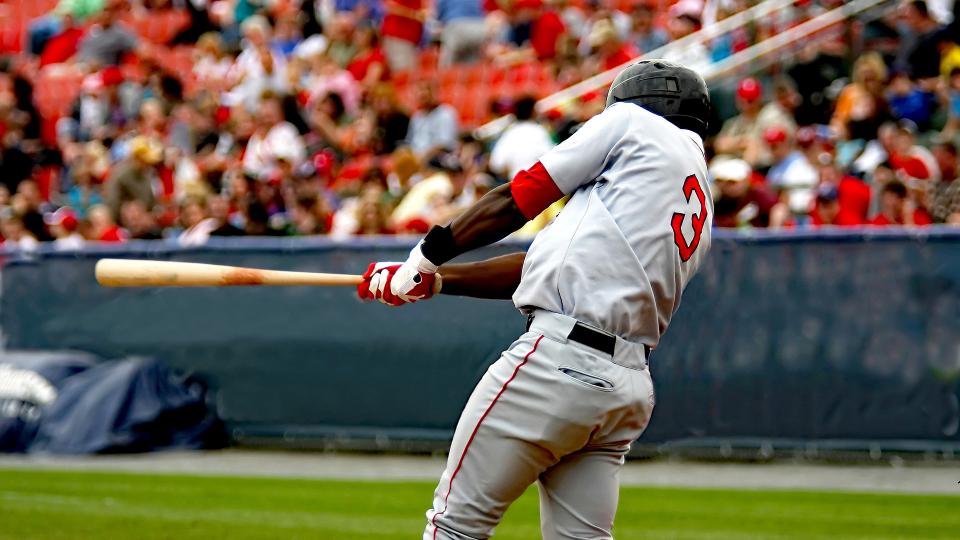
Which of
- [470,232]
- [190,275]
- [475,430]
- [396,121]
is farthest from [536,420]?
[396,121]

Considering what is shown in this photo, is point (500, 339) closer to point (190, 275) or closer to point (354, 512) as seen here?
point (354, 512)

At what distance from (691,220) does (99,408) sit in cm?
764

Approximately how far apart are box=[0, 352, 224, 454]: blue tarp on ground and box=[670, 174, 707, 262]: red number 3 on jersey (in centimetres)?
741

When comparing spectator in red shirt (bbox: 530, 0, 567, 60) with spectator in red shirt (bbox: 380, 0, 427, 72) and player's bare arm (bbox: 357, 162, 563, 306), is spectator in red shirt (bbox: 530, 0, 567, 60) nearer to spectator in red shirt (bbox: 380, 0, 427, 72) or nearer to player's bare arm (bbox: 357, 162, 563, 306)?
spectator in red shirt (bbox: 380, 0, 427, 72)

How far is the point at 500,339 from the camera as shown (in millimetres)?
10258

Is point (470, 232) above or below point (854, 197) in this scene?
above

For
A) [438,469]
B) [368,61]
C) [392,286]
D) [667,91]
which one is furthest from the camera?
[368,61]

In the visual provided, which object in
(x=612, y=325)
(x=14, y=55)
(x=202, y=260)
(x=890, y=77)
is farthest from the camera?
(x=14, y=55)

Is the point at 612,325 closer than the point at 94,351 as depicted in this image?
Yes

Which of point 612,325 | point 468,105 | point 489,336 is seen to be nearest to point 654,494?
point 489,336

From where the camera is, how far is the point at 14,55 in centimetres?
2061

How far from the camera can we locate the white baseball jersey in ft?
13.0

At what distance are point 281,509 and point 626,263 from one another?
4.61 meters

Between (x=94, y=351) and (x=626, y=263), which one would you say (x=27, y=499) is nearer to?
(x=94, y=351)
